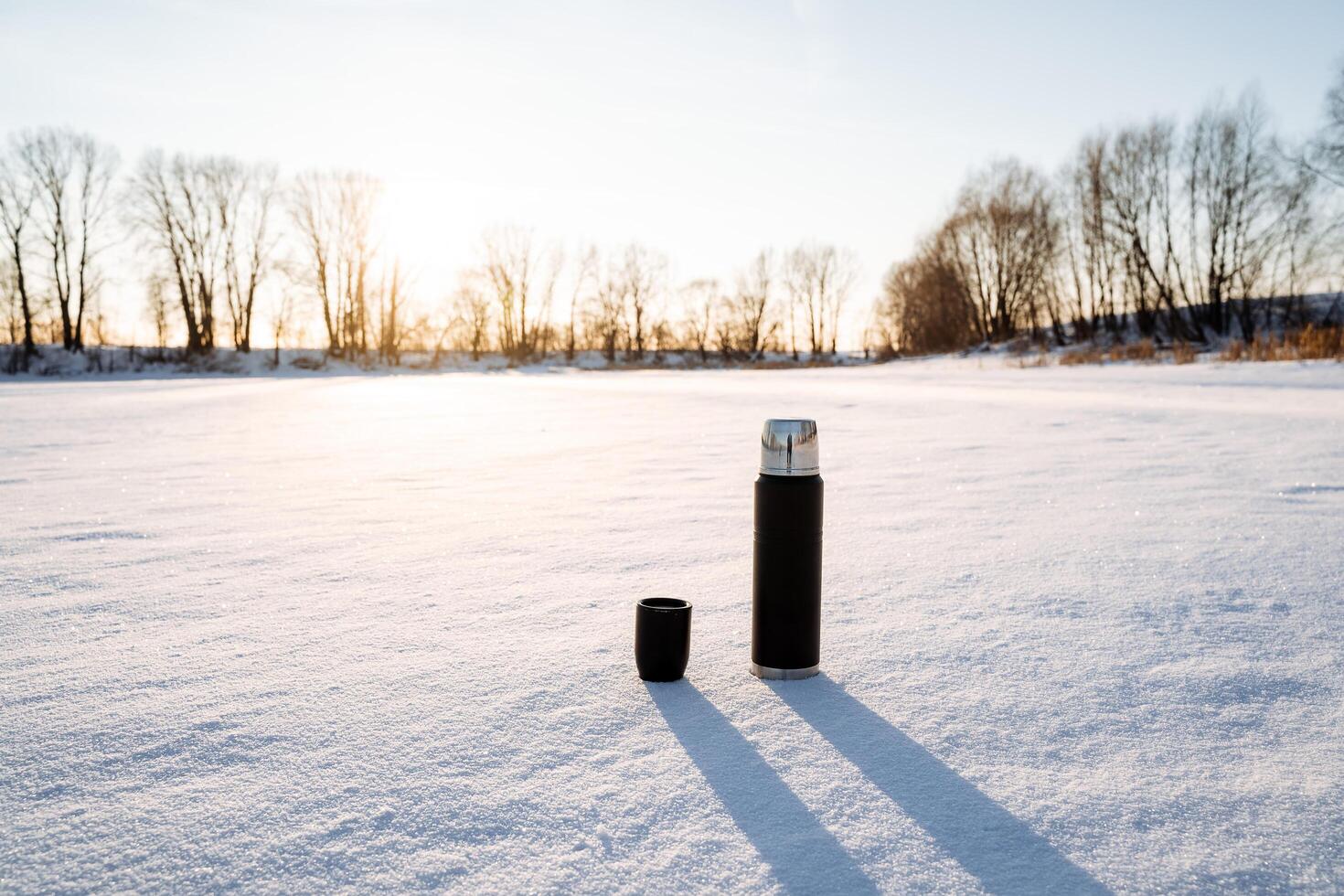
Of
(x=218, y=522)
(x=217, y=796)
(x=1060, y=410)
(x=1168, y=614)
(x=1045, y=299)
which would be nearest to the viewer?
(x=217, y=796)

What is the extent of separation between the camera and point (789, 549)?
2.04m

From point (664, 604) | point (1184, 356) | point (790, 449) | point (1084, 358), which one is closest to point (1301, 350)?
point (1184, 356)

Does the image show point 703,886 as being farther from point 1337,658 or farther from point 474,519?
point 474,519

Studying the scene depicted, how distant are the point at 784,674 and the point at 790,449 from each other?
0.62m

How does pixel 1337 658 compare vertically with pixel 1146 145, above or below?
below

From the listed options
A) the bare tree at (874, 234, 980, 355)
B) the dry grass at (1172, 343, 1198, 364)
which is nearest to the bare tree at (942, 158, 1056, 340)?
the bare tree at (874, 234, 980, 355)

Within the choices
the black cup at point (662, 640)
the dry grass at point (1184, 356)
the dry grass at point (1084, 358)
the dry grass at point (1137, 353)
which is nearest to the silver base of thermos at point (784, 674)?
the black cup at point (662, 640)

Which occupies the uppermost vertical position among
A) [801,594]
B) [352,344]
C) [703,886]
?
[352,344]

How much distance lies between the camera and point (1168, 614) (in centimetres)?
250

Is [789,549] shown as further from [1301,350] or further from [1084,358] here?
[1084,358]

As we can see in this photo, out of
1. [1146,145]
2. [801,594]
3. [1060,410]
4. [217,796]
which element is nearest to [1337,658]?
[801,594]

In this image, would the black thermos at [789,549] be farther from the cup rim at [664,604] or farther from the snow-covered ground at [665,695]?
the cup rim at [664,604]

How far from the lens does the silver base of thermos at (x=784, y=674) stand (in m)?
2.08

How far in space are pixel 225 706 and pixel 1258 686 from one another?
2637mm
